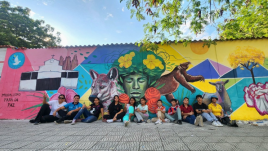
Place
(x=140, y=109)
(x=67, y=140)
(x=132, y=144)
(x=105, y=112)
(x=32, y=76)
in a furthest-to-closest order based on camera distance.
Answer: (x=32, y=76) → (x=105, y=112) → (x=140, y=109) → (x=67, y=140) → (x=132, y=144)

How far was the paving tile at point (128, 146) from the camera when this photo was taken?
194 centimetres

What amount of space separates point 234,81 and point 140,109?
3981 millimetres

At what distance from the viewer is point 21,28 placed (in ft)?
38.5

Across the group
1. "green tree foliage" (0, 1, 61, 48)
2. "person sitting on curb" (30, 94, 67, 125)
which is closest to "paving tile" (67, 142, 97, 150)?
"person sitting on curb" (30, 94, 67, 125)

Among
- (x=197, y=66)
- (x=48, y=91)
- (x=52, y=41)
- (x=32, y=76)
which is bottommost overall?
(x=48, y=91)

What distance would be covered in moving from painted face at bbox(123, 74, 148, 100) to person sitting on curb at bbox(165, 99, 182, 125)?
125 centimetres

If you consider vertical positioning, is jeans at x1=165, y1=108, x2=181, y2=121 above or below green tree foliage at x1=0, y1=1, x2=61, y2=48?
below

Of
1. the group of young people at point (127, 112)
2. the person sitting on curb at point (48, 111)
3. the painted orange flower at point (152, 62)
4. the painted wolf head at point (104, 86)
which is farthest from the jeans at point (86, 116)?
the painted orange flower at point (152, 62)

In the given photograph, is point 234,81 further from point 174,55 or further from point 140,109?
point 140,109

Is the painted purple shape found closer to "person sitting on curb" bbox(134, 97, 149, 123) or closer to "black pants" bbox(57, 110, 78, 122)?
"person sitting on curb" bbox(134, 97, 149, 123)

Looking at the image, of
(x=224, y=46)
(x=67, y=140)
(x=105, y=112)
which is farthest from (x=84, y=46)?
(x=224, y=46)

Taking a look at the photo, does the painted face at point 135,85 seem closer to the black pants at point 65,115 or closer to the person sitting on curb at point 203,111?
the person sitting on curb at point 203,111

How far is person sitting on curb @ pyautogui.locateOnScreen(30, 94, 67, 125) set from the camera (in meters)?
4.22

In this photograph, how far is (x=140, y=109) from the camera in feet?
15.1
